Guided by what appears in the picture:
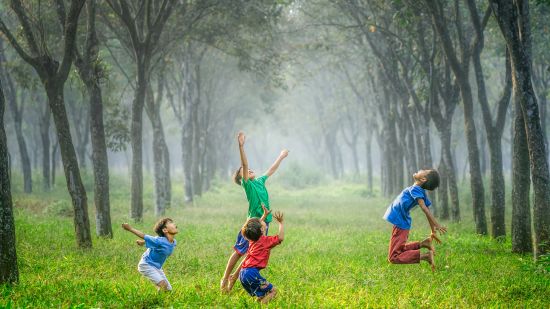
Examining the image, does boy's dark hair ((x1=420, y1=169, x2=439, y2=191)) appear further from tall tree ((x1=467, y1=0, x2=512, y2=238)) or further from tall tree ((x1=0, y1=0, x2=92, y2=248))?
tall tree ((x1=0, y1=0, x2=92, y2=248))

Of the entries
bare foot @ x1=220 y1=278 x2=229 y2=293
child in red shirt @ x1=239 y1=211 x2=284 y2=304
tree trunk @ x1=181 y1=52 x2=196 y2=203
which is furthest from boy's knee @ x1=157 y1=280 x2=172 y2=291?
tree trunk @ x1=181 y1=52 x2=196 y2=203

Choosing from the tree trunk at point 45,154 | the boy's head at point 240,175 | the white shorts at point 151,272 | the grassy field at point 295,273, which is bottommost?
the grassy field at point 295,273

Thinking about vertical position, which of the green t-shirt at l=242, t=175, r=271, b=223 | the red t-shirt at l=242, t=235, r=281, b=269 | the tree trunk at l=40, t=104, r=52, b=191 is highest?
the tree trunk at l=40, t=104, r=52, b=191

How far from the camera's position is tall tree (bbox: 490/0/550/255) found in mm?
9172

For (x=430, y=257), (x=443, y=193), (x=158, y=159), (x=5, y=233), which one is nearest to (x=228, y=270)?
(x=5, y=233)

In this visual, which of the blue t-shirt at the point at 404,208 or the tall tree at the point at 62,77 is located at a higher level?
the tall tree at the point at 62,77

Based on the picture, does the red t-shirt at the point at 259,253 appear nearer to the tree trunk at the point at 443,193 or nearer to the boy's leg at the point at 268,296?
the boy's leg at the point at 268,296

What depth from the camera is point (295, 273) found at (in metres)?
8.77

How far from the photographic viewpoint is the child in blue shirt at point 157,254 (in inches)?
268

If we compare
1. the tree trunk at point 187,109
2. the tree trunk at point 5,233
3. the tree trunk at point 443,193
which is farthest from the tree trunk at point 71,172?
the tree trunk at point 187,109

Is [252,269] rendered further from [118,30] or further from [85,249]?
[118,30]

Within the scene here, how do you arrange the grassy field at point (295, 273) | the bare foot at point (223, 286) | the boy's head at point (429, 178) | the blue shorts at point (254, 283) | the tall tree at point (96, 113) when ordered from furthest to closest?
the tall tree at point (96, 113) → the boy's head at point (429, 178) → the bare foot at point (223, 286) → the grassy field at point (295, 273) → the blue shorts at point (254, 283)

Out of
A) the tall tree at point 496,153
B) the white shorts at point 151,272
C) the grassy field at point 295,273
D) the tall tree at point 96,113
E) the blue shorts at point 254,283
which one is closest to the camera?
the blue shorts at point 254,283

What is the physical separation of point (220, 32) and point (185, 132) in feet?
26.8
